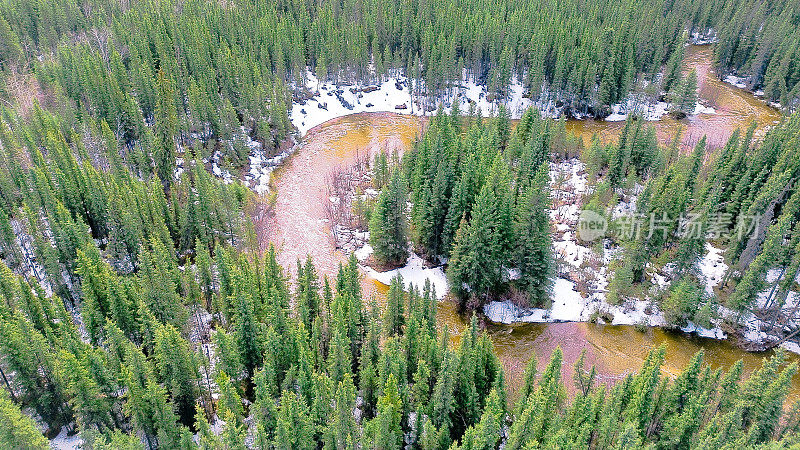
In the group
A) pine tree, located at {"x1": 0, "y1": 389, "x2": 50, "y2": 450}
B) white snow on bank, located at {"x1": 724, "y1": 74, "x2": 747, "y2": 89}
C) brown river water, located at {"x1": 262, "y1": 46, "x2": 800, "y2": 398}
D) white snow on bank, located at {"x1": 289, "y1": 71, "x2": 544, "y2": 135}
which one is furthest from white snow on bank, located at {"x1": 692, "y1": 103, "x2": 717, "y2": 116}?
A: pine tree, located at {"x1": 0, "y1": 389, "x2": 50, "y2": 450}

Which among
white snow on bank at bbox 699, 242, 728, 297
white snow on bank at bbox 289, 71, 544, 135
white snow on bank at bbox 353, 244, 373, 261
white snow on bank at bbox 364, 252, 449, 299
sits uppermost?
white snow on bank at bbox 289, 71, 544, 135

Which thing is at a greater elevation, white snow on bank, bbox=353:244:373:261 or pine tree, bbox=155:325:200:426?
pine tree, bbox=155:325:200:426

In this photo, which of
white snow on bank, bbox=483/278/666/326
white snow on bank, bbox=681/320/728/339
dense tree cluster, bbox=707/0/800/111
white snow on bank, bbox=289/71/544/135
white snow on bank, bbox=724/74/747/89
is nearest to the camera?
white snow on bank, bbox=681/320/728/339

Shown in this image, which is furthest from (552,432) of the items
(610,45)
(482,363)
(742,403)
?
(610,45)

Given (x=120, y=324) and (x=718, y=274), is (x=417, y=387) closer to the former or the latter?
(x=120, y=324)

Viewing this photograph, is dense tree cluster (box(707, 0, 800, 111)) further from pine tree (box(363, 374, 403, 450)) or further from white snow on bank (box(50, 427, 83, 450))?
white snow on bank (box(50, 427, 83, 450))

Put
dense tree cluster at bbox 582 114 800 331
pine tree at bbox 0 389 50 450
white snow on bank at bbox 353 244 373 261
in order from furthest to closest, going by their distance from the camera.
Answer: white snow on bank at bbox 353 244 373 261
dense tree cluster at bbox 582 114 800 331
pine tree at bbox 0 389 50 450

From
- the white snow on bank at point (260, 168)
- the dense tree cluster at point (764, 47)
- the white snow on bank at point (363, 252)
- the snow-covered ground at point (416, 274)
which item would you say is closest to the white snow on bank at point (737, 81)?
the dense tree cluster at point (764, 47)

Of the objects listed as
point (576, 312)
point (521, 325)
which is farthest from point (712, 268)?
point (521, 325)
